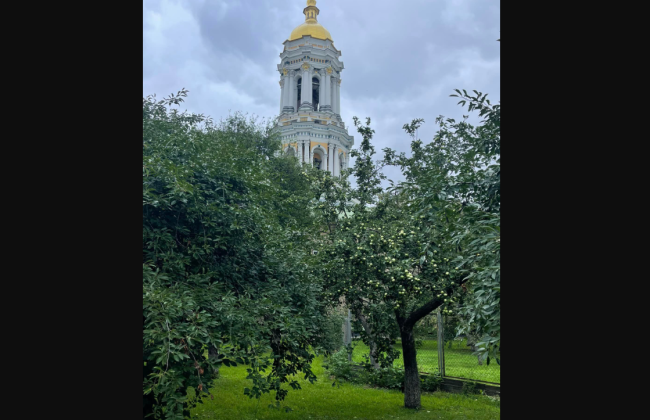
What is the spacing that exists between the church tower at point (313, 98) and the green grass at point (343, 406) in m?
19.9

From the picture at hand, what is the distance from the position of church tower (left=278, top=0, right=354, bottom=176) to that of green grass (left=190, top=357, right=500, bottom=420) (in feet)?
65.4

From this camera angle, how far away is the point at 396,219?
9562 millimetres

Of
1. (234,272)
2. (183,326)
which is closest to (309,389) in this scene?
(234,272)

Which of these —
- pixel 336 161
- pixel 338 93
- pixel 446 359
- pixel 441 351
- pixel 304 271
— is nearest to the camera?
pixel 304 271

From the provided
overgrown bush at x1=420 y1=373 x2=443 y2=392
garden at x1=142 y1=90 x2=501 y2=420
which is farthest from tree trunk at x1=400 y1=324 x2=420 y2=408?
overgrown bush at x1=420 y1=373 x2=443 y2=392

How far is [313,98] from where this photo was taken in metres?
32.9

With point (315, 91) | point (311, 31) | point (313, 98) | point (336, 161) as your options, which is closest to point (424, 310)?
point (336, 161)

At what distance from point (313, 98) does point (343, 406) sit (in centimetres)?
2630

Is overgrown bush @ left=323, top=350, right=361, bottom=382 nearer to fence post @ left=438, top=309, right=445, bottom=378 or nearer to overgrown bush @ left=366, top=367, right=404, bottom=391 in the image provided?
overgrown bush @ left=366, top=367, right=404, bottom=391

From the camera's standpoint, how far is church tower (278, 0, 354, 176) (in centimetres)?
2994

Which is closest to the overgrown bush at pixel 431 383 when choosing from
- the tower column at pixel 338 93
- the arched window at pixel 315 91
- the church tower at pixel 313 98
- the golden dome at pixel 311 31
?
the church tower at pixel 313 98

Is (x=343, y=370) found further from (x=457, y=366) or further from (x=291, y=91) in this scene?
(x=291, y=91)
